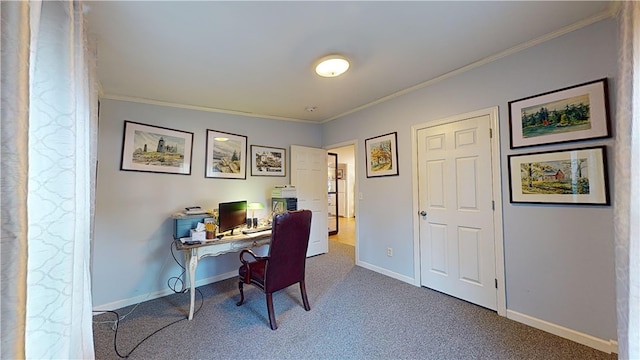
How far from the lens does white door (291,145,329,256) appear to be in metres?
4.17

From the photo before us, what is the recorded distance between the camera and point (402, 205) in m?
3.13

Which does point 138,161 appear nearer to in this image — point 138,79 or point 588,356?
point 138,79

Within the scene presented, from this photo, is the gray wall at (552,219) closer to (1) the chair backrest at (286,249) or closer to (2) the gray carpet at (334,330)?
(2) the gray carpet at (334,330)

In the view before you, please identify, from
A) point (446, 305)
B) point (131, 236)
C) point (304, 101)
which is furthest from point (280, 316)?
point (304, 101)

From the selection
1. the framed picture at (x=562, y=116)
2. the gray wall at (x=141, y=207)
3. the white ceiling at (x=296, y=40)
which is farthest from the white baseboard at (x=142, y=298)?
the framed picture at (x=562, y=116)

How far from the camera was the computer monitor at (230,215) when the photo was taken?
2738mm

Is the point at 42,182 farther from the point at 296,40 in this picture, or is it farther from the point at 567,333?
the point at 567,333

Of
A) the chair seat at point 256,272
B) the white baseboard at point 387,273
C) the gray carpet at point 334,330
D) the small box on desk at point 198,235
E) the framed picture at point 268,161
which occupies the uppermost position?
the framed picture at point 268,161

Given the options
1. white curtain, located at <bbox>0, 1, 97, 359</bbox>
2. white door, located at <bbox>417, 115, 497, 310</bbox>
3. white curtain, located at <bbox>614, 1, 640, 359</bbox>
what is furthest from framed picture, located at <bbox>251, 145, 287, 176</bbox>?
white curtain, located at <bbox>614, 1, 640, 359</bbox>

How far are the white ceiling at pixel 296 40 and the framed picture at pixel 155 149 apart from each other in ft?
1.28

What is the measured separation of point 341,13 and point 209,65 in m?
1.35

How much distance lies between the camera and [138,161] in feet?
9.24

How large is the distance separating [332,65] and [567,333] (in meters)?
2.93

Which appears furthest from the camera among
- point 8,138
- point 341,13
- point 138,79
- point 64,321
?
point 138,79
